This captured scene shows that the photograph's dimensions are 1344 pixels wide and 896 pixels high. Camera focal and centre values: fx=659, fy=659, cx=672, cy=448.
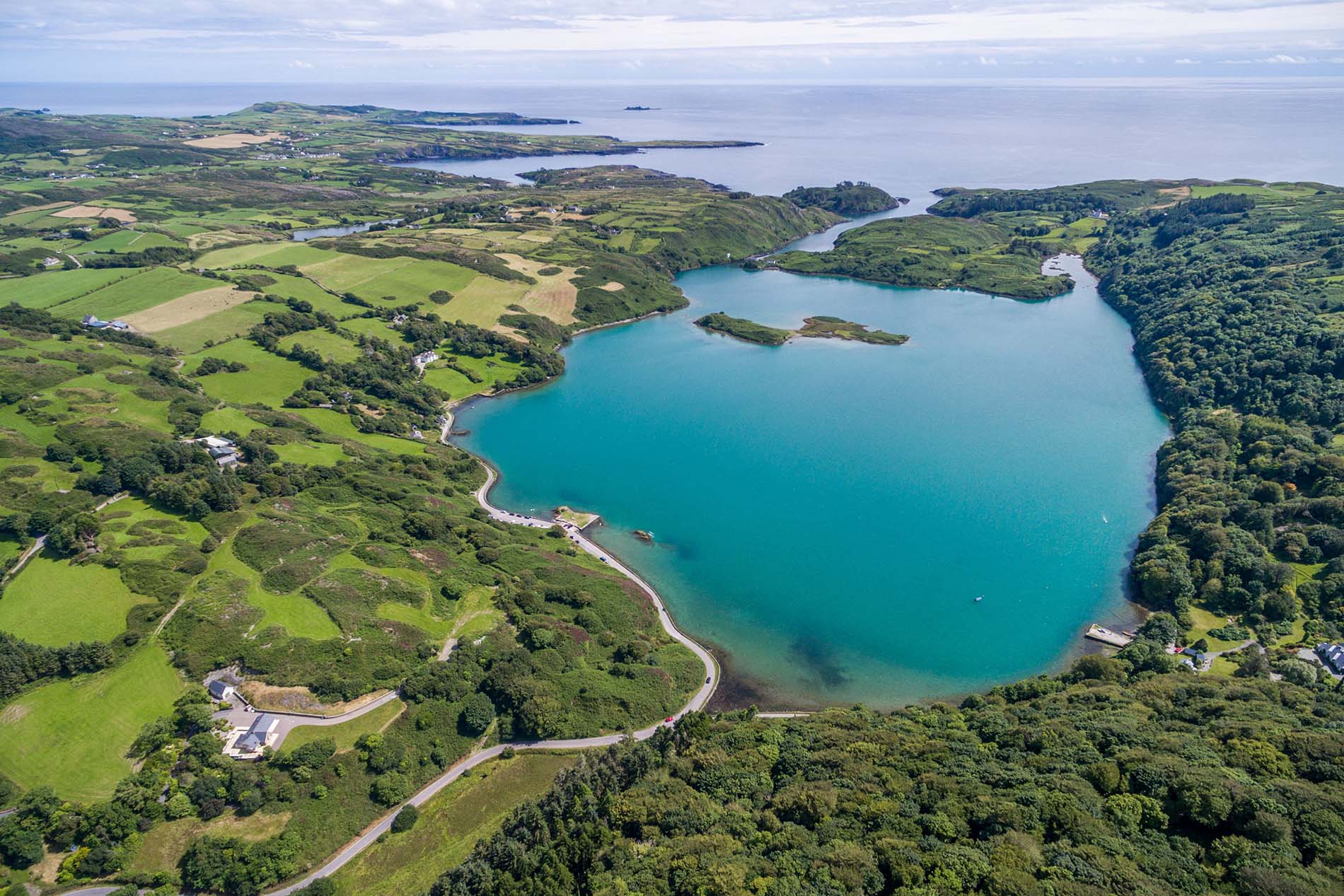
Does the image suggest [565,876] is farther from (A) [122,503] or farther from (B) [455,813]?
(A) [122,503]

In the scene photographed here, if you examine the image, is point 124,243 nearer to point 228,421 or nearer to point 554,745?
point 228,421

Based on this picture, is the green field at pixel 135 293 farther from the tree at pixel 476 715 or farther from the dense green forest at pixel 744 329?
the tree at pixel 476 715

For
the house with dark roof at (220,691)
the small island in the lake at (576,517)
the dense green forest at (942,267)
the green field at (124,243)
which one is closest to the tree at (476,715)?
the house with dark roof at (220,691)

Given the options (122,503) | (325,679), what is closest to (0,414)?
(122,503)

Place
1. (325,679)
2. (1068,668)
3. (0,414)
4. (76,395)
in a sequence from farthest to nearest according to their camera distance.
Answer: (76,395)
(0,414)
(1068,668)
(325,679)

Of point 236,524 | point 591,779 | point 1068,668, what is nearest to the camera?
point 591,779

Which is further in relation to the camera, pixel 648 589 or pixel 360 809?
pixel 648 589
